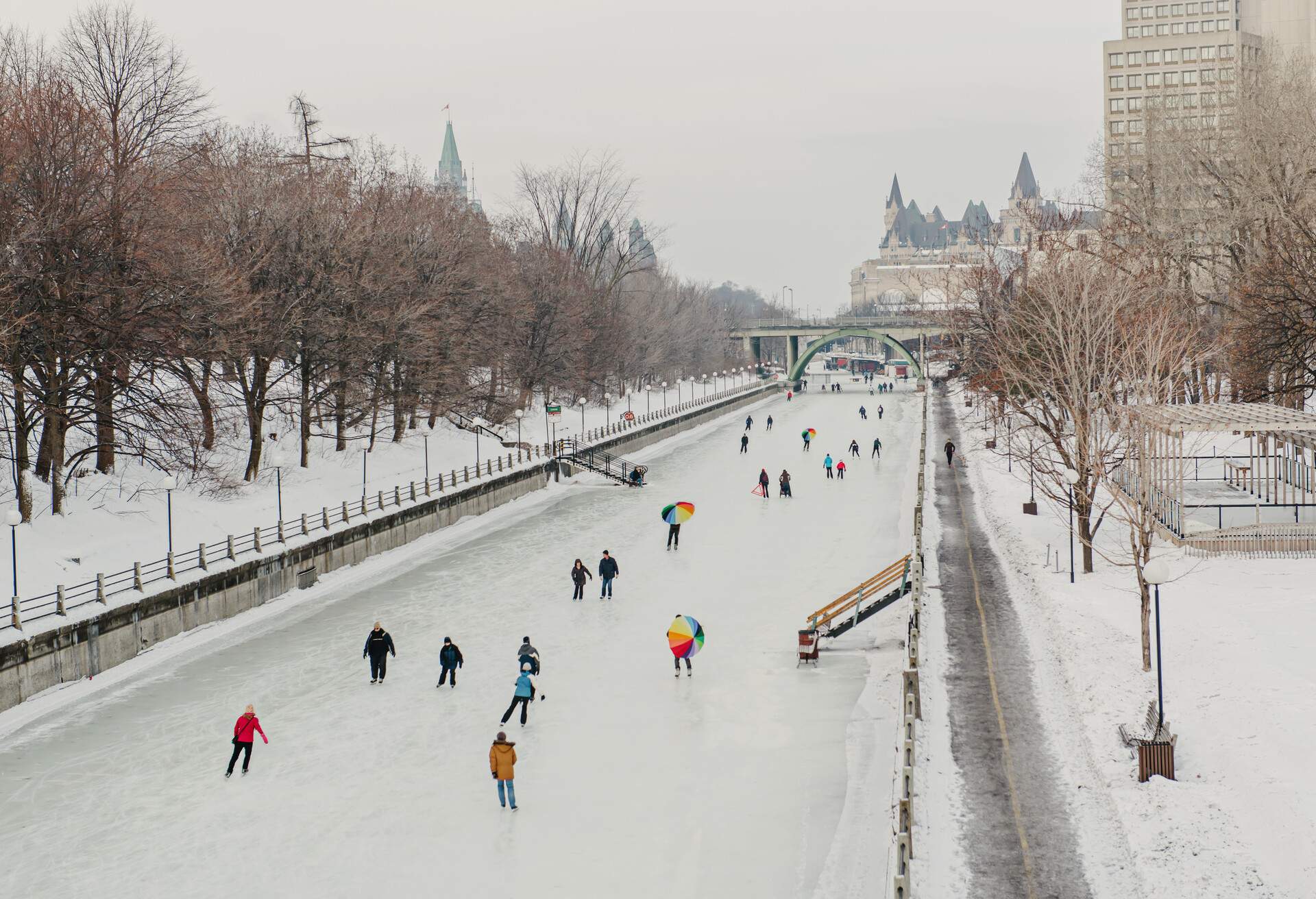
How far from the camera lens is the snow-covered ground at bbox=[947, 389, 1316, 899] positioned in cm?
1313

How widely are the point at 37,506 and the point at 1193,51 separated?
119 m

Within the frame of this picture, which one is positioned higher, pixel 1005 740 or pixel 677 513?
pixel 677 513

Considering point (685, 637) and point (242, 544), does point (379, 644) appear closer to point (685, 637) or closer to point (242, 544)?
point (685, 637)

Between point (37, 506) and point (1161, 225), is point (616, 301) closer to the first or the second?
point (1161, 225)

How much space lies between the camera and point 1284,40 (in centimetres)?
12294

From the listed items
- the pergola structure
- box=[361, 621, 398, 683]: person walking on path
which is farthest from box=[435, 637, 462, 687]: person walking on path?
the pergola structure

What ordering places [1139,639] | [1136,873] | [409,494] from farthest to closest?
[409,494]
[1139,639]
[1136,873]

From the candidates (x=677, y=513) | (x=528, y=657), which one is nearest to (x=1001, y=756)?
(x=528, y=657)

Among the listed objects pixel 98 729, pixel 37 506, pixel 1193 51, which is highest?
pixel 1193 51

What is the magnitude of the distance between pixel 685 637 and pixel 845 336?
12898 centimetres

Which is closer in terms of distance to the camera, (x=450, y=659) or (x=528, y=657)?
(x=528, y=657)

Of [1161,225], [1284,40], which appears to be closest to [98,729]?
[1161,225]

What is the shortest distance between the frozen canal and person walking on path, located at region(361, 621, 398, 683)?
36 cm

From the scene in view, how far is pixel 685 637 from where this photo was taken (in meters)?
20.9
